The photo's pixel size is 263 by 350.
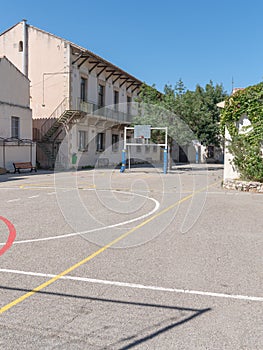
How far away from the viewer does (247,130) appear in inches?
559

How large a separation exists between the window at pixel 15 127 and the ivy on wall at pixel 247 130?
561 inches

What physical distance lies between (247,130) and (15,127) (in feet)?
50.6

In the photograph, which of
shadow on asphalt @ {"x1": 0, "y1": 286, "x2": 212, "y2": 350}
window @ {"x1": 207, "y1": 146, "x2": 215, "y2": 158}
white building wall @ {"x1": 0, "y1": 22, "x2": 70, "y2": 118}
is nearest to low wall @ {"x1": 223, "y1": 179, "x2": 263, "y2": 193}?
shadow on asphalt @ {"x1": 0, "y1": 286, "x2": 212, "y2": 350}

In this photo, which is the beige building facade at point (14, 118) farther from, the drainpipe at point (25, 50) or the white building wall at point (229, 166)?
the white building wall at point (229, 166)

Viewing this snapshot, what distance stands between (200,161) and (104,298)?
41492 mm

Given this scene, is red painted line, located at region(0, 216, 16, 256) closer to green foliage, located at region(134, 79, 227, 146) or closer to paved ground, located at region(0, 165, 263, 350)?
paved ground, located at region(0, 165, 263, 350)

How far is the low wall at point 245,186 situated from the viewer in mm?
13378

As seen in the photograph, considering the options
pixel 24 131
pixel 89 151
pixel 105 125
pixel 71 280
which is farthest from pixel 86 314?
pixel 105 125

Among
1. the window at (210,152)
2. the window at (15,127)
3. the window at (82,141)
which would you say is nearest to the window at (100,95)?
the window at (82,141)

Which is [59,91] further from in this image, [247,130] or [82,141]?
[247,130]

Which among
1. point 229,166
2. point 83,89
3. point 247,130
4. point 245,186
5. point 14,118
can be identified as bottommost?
point 245,186

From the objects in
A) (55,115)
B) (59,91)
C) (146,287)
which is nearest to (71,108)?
(55,115)

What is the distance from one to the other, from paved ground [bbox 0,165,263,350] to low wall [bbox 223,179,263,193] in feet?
15.3

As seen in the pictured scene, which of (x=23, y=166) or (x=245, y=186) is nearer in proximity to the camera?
(x=245, y=186)
